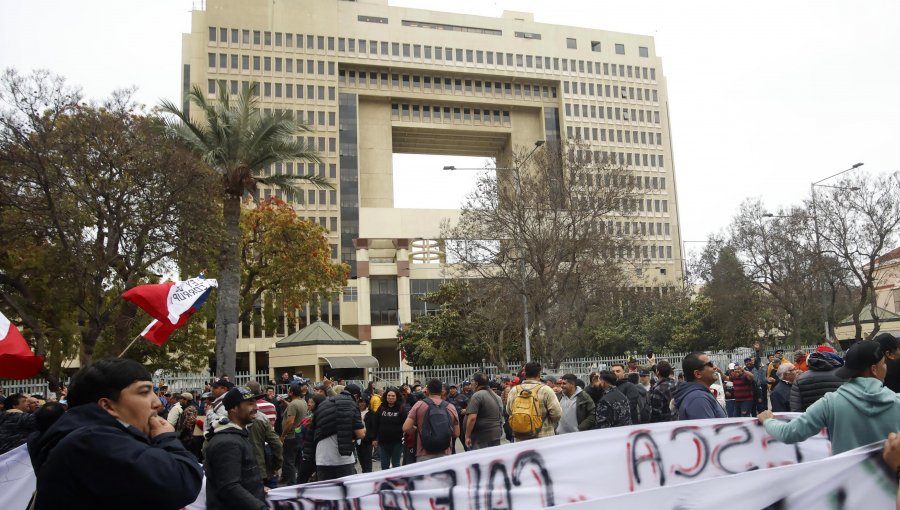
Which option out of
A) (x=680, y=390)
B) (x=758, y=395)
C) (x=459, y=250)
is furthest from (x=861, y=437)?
(x=459, y=250)

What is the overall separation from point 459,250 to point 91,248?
15.5m

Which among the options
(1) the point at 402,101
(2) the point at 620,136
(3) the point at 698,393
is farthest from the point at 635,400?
(2) the point at 620,136

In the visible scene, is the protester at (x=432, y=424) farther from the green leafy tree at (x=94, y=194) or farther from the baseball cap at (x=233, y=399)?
the green leafy tree at (x=94, y=194)

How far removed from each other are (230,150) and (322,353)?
20.9 meters

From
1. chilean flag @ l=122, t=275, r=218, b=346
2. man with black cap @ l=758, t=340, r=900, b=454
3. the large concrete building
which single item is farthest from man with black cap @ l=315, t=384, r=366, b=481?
the large concrete building

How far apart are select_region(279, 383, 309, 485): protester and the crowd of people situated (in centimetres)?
3

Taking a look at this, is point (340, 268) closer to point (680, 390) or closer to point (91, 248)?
point (91, 248)

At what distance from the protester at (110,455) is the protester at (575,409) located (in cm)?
729

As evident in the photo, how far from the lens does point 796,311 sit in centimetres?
4272

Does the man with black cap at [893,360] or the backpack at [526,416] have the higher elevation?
the man with black cap at [893,360]

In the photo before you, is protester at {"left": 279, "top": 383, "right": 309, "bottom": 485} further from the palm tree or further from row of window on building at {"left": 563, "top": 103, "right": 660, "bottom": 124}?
row of window on building at {"left": 563, "top": 103, "right": 660, "bottom": 124}

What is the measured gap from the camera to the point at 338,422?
9.38m

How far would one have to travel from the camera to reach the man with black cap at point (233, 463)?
487 cm

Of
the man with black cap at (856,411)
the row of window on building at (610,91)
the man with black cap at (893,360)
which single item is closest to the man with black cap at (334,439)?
the man with black cap at (893,360)
